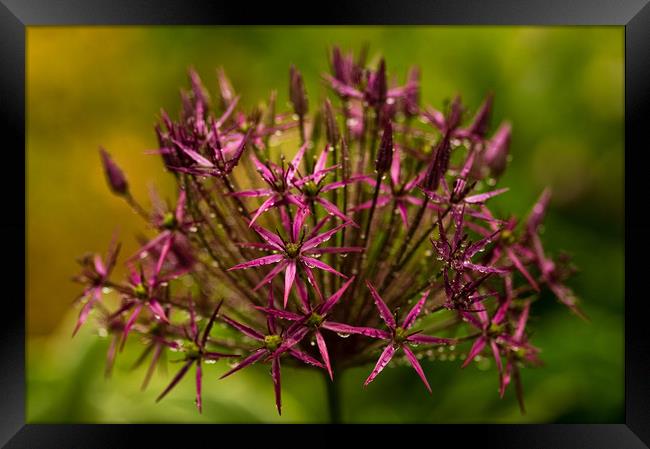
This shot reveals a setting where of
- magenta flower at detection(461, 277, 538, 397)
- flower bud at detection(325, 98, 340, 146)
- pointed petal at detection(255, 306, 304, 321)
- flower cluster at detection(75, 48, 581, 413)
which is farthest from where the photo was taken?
flower bud at detection(325, 98, 340, 146)

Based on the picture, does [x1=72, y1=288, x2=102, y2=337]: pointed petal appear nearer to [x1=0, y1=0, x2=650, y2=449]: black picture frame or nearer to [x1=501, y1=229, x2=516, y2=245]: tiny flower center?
[x1=0, y1=0, x2=650, y2=449]: black picture frame

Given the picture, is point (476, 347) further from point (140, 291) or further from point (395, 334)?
point (140, 291)

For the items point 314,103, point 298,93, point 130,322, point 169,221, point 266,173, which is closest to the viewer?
point 266,173

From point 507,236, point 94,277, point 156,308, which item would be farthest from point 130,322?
point 507,236

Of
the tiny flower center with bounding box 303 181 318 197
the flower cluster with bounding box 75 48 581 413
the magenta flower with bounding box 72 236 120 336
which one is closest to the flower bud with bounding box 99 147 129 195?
the flower cluster with bounding box 75 48 581 413

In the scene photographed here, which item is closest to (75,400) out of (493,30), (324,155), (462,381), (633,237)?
(462,381)

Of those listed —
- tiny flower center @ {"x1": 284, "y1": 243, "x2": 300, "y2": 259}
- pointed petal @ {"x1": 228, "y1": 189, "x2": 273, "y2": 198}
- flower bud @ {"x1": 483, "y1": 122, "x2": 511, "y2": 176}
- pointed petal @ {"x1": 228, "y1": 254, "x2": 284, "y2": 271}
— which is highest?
flower bud @ {"x1": 483, "y1": 122, "x2": 511, "y2": 176}

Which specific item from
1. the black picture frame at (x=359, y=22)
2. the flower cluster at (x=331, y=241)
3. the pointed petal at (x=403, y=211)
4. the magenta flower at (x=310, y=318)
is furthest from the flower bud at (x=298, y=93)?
the magenta flower at (x=310, y=318)

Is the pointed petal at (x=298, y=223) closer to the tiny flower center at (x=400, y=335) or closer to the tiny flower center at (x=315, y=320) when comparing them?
the tiny flower center at (x=315, y=320)
